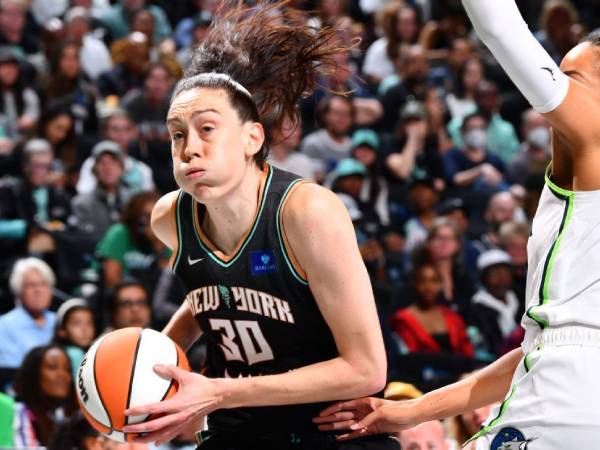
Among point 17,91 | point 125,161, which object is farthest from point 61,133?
point 17,91

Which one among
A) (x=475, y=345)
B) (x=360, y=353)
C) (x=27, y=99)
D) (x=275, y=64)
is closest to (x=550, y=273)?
(x=360, y=353)

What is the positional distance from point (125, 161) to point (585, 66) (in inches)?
257

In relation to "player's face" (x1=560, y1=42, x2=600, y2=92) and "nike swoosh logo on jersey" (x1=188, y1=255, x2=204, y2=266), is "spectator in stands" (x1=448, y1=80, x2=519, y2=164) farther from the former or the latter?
"player's face" (x1=560, y1=42, x2=600, y2=92)

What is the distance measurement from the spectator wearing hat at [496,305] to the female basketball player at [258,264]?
4.38 meters

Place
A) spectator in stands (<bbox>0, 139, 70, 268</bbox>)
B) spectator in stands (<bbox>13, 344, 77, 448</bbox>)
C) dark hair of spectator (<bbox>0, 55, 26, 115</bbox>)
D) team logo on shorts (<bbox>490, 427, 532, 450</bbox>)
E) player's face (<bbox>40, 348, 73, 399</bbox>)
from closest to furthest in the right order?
team logo on shorts (<bbox>490, 427, 532, 450</bbox>), spectator in stands (<bbox>13, 344, 77, 448</bbox>), player's face (<bbox>40, 348, 73, 399</bbox>), spectator in stands (<bbox>0, 139, 70, 268</bbox>), dark hair of spectator (<bbox>0, 55, 26, 115</bbox>)

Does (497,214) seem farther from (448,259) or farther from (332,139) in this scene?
(332,139)

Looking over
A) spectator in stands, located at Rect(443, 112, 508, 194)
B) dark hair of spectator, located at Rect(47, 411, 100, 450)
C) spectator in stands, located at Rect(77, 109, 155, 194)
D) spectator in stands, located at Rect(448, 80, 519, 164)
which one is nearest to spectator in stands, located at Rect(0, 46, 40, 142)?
spectator in stands, located at Rect(77, 109, 155, 194)

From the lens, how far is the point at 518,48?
2604 millimetres

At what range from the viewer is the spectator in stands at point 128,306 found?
689 centimetres

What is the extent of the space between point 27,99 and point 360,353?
23.7ft

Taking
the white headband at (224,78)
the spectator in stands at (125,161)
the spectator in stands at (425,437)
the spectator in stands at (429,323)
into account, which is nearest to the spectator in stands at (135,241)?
the spectator in stands at (125,161)

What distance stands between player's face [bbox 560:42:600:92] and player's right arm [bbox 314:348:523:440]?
743mm

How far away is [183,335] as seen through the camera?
12.2 feet

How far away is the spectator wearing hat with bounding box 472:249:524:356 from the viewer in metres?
7.71
